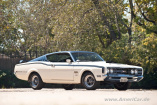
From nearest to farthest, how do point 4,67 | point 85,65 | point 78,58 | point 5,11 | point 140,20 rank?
point 85,65
point 78,58
point 140,20
point 4,67
point 5,11

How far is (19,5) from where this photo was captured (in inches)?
1070

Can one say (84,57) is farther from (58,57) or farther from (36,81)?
(36,81)

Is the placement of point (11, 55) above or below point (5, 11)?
below

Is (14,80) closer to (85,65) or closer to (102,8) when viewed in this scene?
(102,8)

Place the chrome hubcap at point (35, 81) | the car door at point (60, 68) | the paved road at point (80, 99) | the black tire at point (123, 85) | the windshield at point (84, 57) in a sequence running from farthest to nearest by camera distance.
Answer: the chrome hubcap at point (35, 81) < the black tire at point (123, 85) < the windshield at point (84, 57) < the car door at point (60, 68) < the paved road at point (80, 99)

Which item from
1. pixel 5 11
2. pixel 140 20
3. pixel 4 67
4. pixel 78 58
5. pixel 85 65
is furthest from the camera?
pixel 5 11

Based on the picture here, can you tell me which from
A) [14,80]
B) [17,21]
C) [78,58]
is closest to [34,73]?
[78,58]

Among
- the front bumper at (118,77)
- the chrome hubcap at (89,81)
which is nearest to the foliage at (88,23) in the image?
the front bumper at (118,77)

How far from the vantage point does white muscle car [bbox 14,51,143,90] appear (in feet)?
46.5

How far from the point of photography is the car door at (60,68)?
15.1 m

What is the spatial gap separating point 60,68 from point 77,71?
0.91 meters

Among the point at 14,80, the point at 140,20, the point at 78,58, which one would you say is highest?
the point at 140,20

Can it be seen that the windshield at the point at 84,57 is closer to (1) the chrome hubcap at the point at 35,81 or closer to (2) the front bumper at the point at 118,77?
(2) the front bumper at the point at 118,77

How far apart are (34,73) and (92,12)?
9.87 meters
